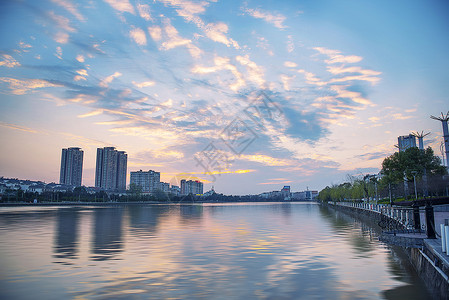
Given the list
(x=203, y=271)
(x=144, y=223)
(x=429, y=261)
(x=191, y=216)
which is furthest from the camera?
(x=191, y=216)

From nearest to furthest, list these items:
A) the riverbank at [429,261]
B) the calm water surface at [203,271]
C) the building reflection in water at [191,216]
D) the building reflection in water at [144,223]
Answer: the riverbank at [429,261] → the calm water surface at [203,271] → the building reflection in water at [144,223] → the building reflection in water at [191,216]

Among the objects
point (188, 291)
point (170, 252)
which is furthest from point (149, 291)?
point (170, 252)

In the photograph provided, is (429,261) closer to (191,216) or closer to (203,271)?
(203,271)

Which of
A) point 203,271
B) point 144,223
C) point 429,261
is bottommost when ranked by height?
point 203,271

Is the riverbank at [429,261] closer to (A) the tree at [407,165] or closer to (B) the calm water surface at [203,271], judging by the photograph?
(B) the calm water surface at [203,271]

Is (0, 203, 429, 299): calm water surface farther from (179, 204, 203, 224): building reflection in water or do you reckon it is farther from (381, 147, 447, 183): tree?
(381, 147, 447, 183): tree

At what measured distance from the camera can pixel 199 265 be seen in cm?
1489

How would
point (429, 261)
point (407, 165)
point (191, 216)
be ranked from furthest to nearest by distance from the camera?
point (407, 165) < point (191, 216) < point (429, 261)

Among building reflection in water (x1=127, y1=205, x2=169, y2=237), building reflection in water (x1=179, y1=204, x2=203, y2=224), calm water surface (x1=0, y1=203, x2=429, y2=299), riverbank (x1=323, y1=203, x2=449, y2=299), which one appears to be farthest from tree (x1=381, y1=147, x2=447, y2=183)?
riverbank (x1=323, y1=203, x2=449, y2=299)

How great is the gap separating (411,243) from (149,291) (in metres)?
10.5

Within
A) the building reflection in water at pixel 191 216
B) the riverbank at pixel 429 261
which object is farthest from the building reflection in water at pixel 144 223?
the riverbank at pixel 429 261

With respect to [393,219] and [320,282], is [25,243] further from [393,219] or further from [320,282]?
[393,219]

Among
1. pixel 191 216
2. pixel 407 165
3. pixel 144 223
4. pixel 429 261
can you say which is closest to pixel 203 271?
pixel 429 261

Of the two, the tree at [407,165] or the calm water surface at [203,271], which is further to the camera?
the tree at [407,165]
